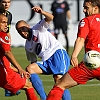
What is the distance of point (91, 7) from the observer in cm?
745

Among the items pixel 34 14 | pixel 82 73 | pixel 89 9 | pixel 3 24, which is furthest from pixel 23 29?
pixel 34 14

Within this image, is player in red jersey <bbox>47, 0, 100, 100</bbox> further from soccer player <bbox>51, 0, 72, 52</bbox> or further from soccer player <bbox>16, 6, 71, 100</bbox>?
soccer player <bbox>51, 0, 72, 52</bbox>

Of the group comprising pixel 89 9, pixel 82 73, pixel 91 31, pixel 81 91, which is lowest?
pixel 81 91

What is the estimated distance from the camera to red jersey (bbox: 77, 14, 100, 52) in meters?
7.22

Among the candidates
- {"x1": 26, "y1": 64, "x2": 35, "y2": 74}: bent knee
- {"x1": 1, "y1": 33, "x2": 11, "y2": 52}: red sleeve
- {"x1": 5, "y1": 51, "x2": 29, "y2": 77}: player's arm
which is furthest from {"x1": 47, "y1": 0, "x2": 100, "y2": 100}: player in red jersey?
{"x1": 26, "y1": 64, "x2": 35, "y2": 74}: bent knee

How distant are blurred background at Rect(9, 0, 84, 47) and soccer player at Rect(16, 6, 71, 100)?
14.1 meters

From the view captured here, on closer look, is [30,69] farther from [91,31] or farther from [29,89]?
[91,31]

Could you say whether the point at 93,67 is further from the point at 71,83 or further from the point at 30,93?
the point at 30,93

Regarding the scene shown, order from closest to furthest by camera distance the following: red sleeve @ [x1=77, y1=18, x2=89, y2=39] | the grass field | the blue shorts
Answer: red sleeve @ [x1=77, y1=18, x2=89, y2=39] → the blue shorts → the grass field

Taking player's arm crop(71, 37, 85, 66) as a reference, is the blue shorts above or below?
below

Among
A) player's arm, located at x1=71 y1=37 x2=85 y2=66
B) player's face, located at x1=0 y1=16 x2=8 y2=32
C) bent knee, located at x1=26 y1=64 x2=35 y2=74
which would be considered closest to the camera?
player's arm, located at x1=71 y1=37 x2=85 y2=66

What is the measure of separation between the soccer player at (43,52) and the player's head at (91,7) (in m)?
1.62

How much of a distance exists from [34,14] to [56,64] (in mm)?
14841

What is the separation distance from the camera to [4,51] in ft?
25.6
